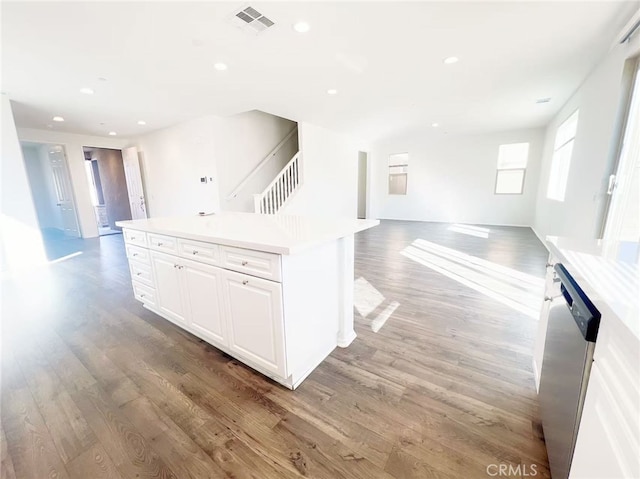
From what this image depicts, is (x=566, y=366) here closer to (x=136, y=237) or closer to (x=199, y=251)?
(x=199, y=251)

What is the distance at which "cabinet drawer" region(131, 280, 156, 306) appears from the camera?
7.83 ft

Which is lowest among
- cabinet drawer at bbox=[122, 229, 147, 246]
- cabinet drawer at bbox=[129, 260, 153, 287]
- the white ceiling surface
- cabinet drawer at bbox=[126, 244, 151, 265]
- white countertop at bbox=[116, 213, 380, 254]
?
cabinet drawer at bbox=[129, 260, 153, 287]

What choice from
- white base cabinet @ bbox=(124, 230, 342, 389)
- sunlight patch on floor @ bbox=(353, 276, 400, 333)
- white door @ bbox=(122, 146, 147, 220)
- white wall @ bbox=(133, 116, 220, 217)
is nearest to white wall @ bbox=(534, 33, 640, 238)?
sunlight patch on floor @ bbox=(353, 276, 400, 333)

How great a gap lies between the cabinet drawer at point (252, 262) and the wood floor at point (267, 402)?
709 millimetres

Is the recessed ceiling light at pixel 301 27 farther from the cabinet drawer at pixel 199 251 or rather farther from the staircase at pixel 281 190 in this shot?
the staircase at pixel 281 190

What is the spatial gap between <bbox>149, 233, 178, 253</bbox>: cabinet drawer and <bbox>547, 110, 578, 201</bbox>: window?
18.3 feet

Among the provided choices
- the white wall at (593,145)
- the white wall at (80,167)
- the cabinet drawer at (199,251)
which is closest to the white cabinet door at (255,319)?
the cabinet drawer at (199,251)

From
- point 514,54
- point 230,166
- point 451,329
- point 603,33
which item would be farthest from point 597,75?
point 230,166

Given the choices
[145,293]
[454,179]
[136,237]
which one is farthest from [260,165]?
[454,179]

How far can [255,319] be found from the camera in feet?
5.07

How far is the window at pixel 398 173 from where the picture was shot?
8.48 metres

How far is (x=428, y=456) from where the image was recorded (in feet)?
3.82

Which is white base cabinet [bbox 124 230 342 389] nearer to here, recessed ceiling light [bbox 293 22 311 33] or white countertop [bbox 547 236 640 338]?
white countertop [bbox 547 236 640 338]

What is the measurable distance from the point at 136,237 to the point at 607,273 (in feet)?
9.91
